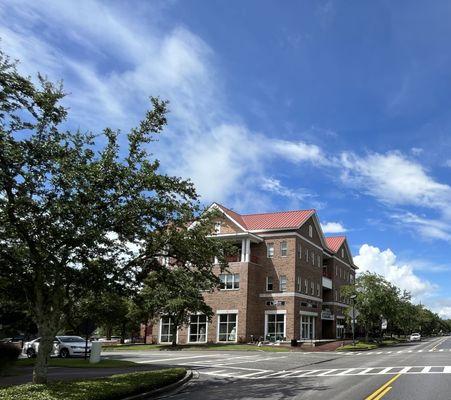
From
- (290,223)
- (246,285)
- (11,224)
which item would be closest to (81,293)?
(11,224)

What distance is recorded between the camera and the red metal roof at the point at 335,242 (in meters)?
70.0

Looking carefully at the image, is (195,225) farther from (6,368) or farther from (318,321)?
(318,321)

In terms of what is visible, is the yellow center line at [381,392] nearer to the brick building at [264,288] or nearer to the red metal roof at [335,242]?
the brick building at [264,288]

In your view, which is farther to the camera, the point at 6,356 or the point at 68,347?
the point at 68,347

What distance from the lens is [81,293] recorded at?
15.3 meters

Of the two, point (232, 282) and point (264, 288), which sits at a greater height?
point (232, 282)

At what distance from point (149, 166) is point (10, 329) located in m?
42.2

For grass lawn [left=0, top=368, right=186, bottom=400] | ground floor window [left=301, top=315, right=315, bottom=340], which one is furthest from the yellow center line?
ground floor window [left=301, top=315, right=315, bottom=340]

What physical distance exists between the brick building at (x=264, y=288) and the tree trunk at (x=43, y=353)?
33.0 meters

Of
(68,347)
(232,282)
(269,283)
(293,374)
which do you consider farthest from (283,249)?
(293,374)

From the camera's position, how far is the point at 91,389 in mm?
13312

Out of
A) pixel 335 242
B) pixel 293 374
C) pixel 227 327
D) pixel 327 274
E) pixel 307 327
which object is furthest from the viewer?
pixel 335 242

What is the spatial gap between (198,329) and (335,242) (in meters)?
28.5

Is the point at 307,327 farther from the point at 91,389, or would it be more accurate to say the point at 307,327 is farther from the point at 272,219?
the point at 91,389
